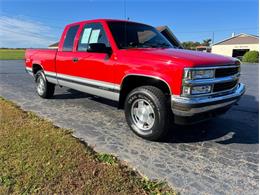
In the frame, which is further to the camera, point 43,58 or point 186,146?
point 43,58

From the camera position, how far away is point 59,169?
3002 millimetres

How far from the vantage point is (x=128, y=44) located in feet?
15.2

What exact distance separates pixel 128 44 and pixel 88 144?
2.00 m

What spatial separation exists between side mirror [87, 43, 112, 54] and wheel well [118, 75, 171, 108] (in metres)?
0.66

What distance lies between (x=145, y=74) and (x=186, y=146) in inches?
51.6

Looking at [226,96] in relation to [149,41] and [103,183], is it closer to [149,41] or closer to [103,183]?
[149,41]

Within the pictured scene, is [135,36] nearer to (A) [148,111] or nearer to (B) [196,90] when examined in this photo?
(A) [148,111]

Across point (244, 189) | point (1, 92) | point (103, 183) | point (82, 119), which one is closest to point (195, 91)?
point (244, 189)

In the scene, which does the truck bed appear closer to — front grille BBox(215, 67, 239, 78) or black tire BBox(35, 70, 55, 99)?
black tire BBox(35, 70, 55, 99)

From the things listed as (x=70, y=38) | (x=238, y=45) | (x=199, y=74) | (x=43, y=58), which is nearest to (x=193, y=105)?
(x=199, y=74)

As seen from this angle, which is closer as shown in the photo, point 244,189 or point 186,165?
point 244,189

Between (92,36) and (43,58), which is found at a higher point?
(92,36)

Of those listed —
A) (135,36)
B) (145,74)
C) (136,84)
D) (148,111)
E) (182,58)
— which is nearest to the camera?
(182,58)

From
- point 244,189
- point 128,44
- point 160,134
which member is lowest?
point 244,189
